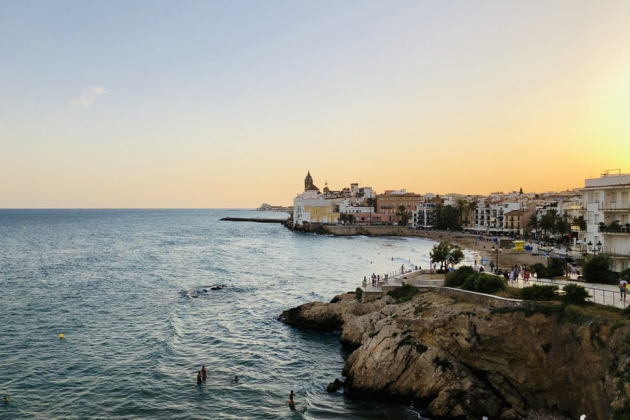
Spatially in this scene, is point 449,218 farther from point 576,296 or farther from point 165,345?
point 576,296

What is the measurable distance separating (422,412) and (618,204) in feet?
80.6

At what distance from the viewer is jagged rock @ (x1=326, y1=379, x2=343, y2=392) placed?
985 inches

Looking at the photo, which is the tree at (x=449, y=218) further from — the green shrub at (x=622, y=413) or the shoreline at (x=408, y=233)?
the green shrub at (x=622, y=413)

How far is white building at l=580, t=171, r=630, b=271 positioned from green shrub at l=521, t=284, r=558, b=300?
44.8 ft

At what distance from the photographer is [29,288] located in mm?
50594

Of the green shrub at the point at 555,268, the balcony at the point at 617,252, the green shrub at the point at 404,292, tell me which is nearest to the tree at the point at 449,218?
the balcony at the point at 617,252

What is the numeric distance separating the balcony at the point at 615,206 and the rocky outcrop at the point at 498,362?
1685cm

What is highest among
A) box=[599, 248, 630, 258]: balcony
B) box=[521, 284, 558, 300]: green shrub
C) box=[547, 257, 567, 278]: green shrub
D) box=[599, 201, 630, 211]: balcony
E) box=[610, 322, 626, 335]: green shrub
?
box=[599, 201, 630, 211]: balcony

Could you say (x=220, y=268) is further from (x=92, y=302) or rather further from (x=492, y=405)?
(x=492, y=405)

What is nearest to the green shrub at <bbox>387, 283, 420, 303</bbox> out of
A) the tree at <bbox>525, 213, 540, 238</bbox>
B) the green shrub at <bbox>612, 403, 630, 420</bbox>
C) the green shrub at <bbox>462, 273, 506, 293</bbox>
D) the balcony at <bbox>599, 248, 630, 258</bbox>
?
the green shrub at <bbox>462, 273, 506, 293</bbox>

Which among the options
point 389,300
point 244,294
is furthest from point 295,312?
point 244,294

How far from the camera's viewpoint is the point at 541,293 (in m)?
24.2

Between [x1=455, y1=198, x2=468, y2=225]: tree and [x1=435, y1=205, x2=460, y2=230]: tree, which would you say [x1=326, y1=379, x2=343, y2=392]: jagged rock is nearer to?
[x1=435, y1=205, x2=460, y2=230]: tree

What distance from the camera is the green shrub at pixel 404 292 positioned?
32.2 metres
